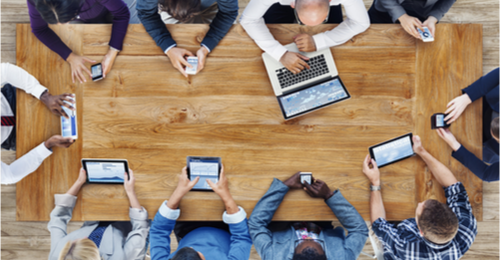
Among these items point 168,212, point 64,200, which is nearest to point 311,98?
point 168,212

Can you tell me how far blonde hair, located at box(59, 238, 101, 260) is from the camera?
1437 millimetres

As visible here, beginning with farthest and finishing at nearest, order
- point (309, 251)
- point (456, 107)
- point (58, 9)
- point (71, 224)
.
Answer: point (71, 224), point (456, 107), point (309, 251), point (58, 9)

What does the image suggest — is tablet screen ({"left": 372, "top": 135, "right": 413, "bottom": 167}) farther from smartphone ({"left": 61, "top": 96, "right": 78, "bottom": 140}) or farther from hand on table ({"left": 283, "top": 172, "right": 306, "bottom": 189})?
smartphone ({"left": 61, "top": 96, "right": 78, "bottom": 140})

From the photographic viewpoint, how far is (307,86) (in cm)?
154

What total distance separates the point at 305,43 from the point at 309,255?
1.10 m

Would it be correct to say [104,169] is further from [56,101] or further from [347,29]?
[347,29]

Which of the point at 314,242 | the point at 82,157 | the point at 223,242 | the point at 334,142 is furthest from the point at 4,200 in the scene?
the point at 334,142

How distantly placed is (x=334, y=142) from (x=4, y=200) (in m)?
2.53

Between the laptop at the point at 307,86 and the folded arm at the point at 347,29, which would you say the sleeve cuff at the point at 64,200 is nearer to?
the laptop at the point at 307,86

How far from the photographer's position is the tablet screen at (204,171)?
61.1 inches

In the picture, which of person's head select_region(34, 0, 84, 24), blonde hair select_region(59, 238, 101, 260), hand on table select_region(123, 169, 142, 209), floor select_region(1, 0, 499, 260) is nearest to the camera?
person's head select_region(34, 0, 84, 24)

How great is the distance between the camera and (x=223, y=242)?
163 cm

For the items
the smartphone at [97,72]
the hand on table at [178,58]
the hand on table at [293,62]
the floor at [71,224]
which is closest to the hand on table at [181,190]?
the hand on table at [178,58]

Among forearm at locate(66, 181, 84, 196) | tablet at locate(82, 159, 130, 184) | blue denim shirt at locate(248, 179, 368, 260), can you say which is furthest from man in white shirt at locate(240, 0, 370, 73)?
forearm at locate(66, 181, 84, 196)
